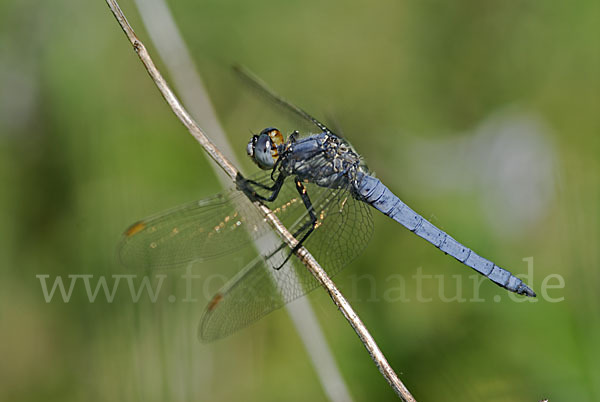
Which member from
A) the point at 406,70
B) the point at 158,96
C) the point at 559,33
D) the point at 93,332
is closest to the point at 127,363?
the point at 93,332

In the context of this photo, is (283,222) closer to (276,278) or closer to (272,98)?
(276,278)

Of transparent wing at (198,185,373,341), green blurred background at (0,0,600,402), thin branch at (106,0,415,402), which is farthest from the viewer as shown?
green blurred background at (0,0,600,402)

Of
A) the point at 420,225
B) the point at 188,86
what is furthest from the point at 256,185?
the point at 420,225

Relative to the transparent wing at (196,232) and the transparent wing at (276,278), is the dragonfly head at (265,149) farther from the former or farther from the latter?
the transparent wing at (276,278)

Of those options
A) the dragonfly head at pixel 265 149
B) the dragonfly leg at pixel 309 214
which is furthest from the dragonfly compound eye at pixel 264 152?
the dragonfly leg at pixel 309 214

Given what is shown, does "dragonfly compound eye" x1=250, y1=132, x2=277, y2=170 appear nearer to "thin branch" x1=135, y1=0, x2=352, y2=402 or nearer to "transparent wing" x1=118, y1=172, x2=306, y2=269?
"transparent wing" x1=118, y1=172, x2=306, y2=269

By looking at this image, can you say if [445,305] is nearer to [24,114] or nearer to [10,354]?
[10,354]

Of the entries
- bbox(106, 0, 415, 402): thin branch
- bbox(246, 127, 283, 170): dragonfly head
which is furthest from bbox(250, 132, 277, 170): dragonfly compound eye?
bbox(106, 0, 415, 402): thin branch
